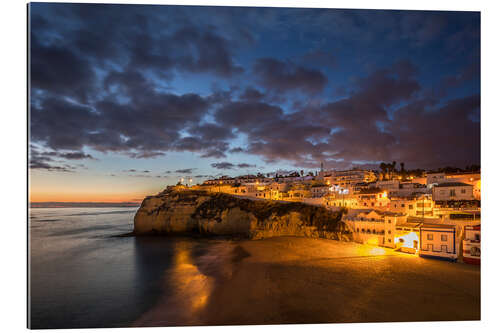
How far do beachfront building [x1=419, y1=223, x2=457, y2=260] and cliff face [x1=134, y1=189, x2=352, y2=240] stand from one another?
3725 mm

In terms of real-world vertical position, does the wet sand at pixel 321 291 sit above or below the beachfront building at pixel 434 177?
below

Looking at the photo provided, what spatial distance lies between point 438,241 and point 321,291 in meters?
5.33

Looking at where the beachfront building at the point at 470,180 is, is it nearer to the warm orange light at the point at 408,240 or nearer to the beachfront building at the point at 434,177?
the beachfront building at the point at 434,177

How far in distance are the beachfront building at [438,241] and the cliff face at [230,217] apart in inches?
147

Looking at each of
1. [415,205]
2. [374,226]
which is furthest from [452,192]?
[374,226]

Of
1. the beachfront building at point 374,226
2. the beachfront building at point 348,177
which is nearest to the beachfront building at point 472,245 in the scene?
the beachfront building at point 374,226

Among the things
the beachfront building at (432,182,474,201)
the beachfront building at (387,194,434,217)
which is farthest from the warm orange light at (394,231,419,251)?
the beachfront building at (432,182,474,201)

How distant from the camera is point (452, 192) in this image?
479 inches

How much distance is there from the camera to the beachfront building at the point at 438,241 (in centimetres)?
723

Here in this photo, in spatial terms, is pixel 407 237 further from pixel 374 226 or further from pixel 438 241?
pixel 374 226

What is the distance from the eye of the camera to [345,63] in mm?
5652

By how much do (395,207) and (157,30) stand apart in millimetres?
13965
